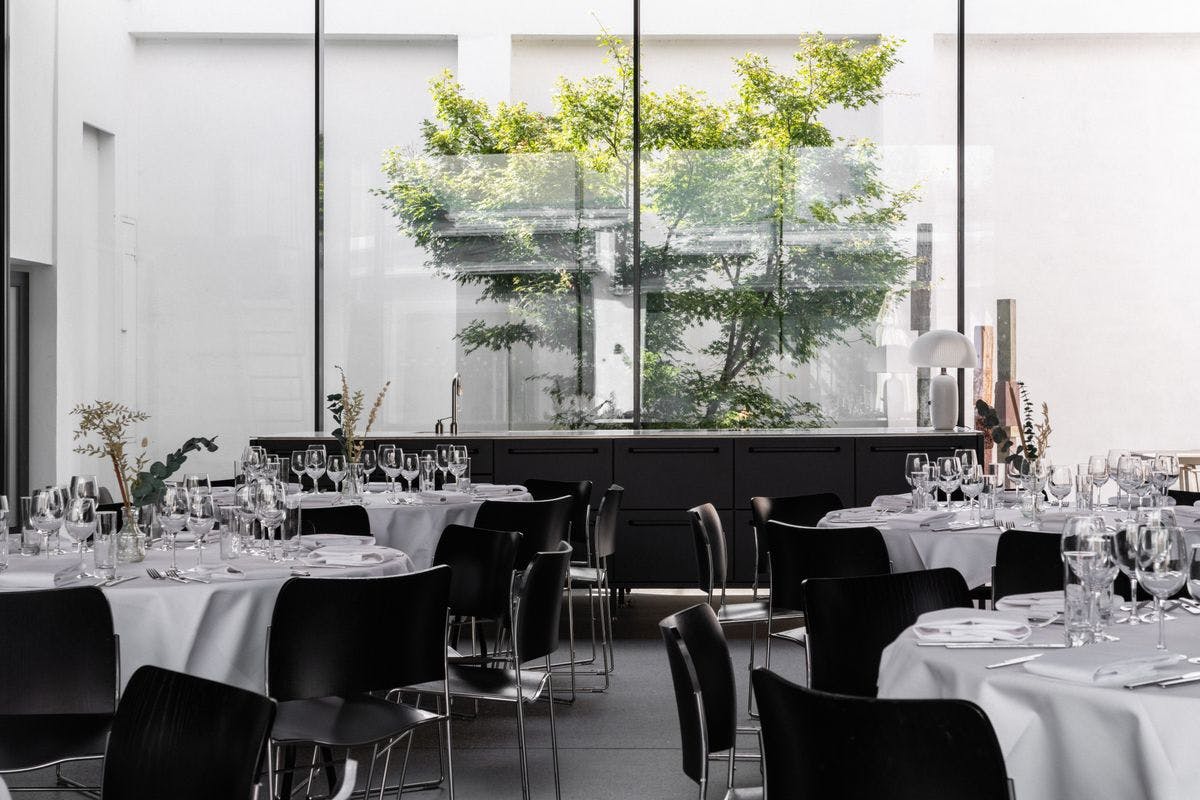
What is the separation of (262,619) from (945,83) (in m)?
6.85

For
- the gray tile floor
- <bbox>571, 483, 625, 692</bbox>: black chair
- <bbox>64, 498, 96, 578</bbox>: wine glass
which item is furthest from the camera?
<bbox>571, 483, 625, 692</bbox>: black chair

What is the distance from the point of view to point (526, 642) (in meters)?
3.72

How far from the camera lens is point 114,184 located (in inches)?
343

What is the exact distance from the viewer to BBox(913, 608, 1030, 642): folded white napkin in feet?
8.72

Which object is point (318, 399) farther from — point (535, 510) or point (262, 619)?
point (262, 619)

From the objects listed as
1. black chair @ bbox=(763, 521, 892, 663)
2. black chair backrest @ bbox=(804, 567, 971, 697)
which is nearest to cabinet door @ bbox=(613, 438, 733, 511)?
black chair @ bbox=(763, 521, 892, 663)

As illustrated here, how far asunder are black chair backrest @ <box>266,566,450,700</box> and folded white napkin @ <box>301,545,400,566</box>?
66 centimetres

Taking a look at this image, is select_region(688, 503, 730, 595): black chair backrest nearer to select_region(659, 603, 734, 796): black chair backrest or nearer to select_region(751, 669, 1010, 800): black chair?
select_region(659, 603, 734, 796): black chair backrest

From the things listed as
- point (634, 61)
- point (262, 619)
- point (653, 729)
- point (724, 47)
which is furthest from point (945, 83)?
point (262, 619)

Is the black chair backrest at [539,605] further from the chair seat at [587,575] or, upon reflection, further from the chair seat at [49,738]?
the chair seat at [587,575]

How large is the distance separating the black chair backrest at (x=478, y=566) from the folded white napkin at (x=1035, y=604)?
66.5 inches

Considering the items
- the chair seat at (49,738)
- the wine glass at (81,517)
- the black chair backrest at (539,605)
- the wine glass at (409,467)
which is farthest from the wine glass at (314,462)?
the chair seat at (49,738)

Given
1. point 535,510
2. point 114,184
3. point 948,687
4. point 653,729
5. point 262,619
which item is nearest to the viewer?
point 948,687

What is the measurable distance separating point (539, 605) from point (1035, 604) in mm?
1423
